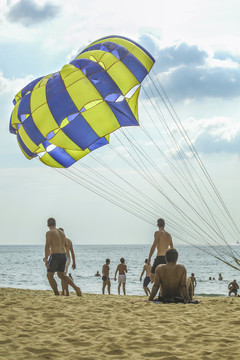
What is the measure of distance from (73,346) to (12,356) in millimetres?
688

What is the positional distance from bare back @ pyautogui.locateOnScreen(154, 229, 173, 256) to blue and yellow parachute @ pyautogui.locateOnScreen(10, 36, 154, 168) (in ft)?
8.16

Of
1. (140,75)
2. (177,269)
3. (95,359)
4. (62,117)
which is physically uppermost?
(140,75)

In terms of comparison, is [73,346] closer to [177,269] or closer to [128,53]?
[177,269]

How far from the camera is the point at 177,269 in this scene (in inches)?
280

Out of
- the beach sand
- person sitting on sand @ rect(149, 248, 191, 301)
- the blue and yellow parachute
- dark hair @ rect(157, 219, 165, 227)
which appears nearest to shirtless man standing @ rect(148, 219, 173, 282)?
dark hair @ rect(157, 219, 165, 227)

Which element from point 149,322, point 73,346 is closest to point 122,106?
point 149,322

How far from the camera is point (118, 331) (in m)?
5.19

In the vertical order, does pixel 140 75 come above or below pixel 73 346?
above

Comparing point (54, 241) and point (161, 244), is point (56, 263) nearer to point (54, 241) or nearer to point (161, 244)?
point (54, 241)

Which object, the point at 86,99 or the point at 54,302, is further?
the point at 86,99

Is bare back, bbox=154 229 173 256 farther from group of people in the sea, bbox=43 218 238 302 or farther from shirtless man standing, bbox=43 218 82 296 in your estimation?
shirtless man standing, bbox=43 218 82 296

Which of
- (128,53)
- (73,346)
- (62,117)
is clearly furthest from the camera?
(128,53)

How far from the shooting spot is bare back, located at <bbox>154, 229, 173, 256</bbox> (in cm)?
894

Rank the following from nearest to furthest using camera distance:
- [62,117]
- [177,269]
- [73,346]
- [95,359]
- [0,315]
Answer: [95,359]
[73,346]
[0,315]
[177,269]
[62,117]
